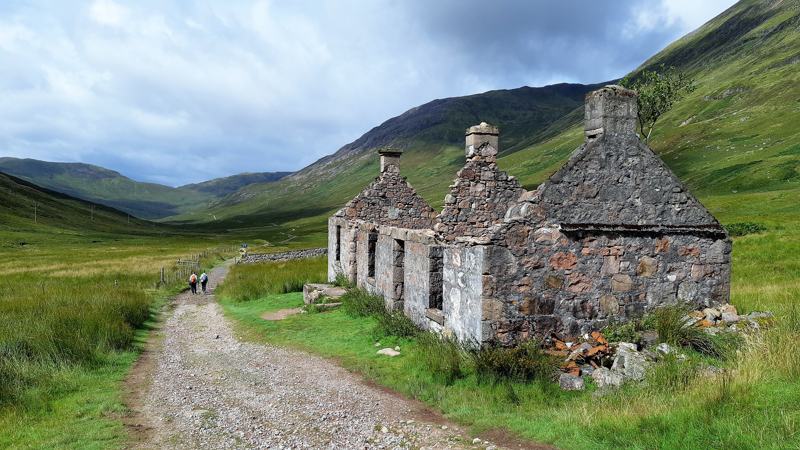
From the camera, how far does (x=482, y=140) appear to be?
49.1ft

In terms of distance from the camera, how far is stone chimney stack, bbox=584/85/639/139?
34.2 feet

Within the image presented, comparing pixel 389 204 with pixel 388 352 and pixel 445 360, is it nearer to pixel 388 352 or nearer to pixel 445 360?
pixel 388 352

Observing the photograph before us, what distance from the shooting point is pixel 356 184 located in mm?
199750

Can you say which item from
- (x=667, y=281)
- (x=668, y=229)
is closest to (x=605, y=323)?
(x=667, y=281)

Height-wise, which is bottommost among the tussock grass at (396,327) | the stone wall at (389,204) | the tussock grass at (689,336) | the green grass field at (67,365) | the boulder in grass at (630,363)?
the green grass field at (67,365)

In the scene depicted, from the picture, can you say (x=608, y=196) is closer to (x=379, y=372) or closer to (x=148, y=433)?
(x=379, y=372)

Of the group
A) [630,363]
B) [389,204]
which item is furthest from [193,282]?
[630,363]

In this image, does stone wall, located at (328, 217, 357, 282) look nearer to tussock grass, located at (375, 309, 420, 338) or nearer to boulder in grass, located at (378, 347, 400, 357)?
tussock grass, located at (375, 309, 420, 338)

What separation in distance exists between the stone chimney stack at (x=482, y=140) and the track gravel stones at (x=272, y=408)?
7593 millimetres

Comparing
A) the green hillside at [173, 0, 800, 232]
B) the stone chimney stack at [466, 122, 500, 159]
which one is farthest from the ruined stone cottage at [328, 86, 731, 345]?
the green hillside at [173, 0, 800, 232]

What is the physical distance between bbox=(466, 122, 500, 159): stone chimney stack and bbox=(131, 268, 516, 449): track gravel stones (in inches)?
299

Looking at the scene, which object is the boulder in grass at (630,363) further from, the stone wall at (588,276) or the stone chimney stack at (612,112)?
the stone chimney stack at (612,112)

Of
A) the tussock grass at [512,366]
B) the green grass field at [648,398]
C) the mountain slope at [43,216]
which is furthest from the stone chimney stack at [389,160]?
the mountain slope at [43,216]

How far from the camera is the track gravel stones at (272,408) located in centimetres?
696
